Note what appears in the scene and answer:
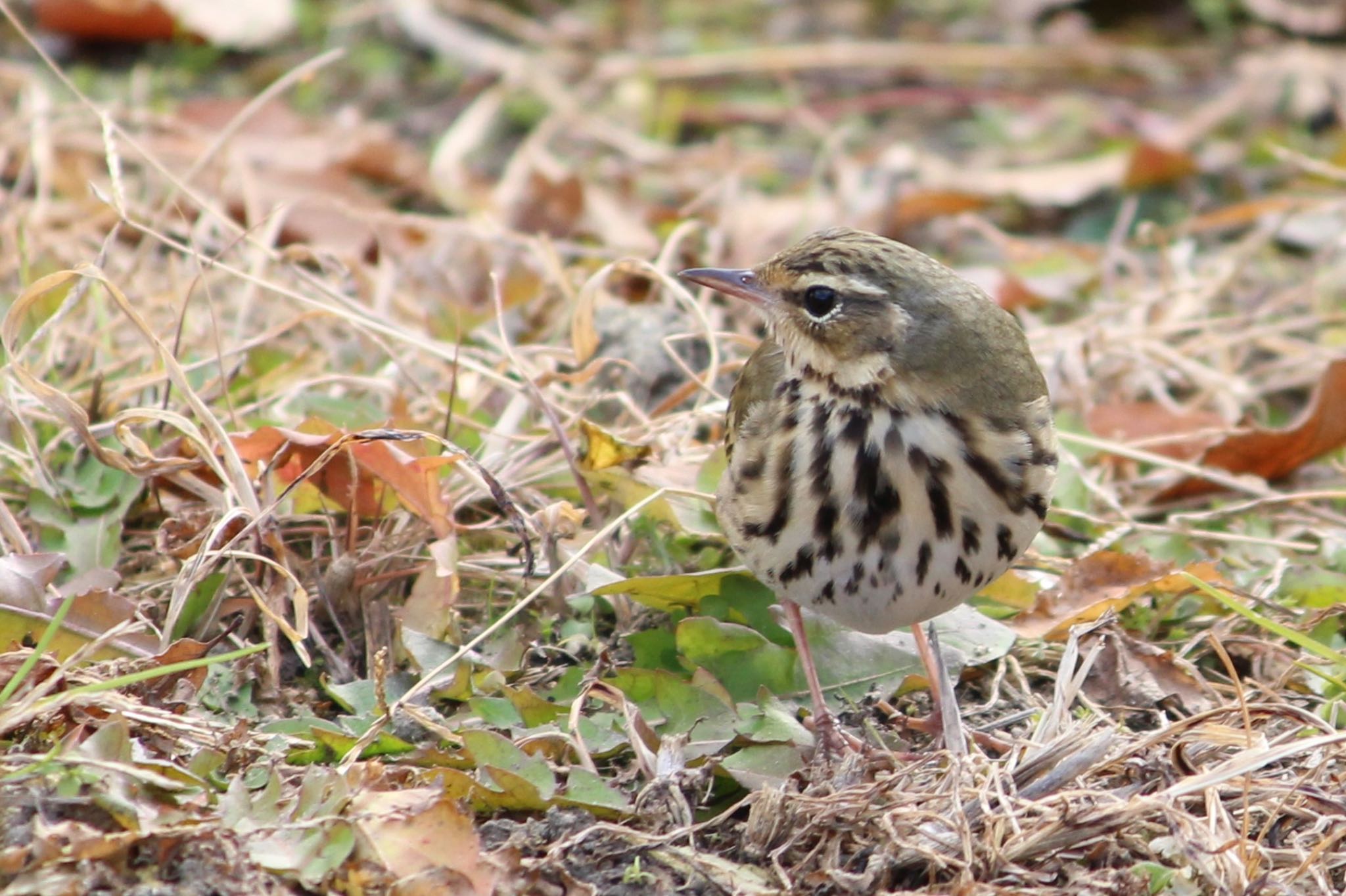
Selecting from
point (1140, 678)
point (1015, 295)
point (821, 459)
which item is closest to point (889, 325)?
point (821, 459)

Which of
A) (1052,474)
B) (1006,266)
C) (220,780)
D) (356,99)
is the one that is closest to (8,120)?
(356,99)

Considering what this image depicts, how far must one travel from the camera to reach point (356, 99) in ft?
23.7

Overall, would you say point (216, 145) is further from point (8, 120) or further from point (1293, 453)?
point (1293, 453)

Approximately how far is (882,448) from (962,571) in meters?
0.27

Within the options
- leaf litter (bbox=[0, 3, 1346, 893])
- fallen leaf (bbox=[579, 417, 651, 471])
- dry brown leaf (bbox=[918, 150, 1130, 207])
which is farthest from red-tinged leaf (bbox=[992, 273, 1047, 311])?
fallen leaf (bbox=[579, 417, 651, 471])

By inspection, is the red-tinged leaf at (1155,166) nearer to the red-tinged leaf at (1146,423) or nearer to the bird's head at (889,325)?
the red-tinged leaf at (1146,423)

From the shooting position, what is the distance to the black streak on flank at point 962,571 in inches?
126

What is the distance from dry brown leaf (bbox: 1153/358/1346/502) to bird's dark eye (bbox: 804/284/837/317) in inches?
61.9

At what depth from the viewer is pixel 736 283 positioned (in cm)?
357

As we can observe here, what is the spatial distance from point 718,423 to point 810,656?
108 cm

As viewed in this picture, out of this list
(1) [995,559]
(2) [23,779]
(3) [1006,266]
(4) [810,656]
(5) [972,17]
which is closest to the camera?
(2) [23,779]

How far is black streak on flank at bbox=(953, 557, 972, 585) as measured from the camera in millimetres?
3201

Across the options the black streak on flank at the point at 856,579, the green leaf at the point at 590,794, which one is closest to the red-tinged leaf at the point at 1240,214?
the black streak on flank at the point at 856,579

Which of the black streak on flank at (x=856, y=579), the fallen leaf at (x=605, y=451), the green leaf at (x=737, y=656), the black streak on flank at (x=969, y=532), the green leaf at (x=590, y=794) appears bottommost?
the green leaf at (x=737, y=656)
